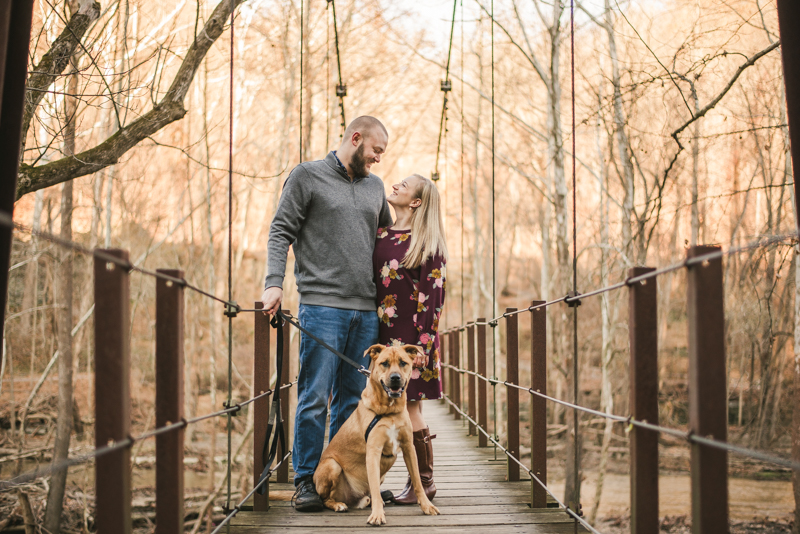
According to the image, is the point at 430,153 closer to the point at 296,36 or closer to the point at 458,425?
the point at 296,36

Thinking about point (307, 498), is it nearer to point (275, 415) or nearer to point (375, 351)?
point (275, 415)

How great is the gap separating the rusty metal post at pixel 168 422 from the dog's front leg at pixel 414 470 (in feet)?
3.47

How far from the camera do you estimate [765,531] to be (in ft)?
28.6

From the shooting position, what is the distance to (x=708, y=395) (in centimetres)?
107

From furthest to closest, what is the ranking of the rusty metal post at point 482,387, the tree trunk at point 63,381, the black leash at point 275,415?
the tree trunk at point 63,381 → the rusty metal post at point 482,387 → the black leash at point 275,415

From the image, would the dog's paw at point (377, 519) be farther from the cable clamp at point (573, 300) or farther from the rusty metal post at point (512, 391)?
the cable clamp at point (573, 300)

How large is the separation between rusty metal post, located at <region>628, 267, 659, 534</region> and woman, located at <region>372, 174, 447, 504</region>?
115 centimetres

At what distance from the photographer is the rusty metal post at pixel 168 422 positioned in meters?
1.30

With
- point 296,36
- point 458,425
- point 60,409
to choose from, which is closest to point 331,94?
point 296,36

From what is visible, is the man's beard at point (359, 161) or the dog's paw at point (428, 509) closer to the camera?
the dog's paw at point (428, 509)

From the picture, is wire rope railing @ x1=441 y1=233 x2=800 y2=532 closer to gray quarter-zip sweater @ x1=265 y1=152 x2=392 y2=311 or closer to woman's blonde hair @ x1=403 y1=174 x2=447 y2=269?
woman's blonde hair @ x1=403 y1=174 x2=447 y2=269

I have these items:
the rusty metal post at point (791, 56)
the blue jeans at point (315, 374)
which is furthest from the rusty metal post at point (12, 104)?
the rusty metal post at point (791, 56)

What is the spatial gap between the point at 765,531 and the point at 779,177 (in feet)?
17.0

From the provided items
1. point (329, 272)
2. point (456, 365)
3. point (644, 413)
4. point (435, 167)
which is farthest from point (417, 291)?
point (435, 167)
